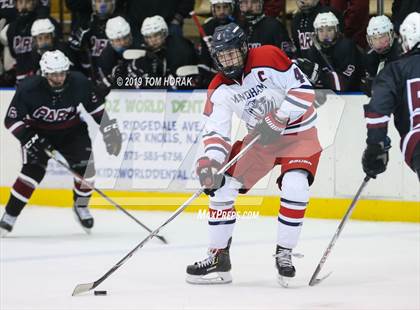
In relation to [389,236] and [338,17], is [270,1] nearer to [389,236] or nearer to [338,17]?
[338,17]

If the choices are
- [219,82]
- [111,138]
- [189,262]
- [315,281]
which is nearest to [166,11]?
[111,138]

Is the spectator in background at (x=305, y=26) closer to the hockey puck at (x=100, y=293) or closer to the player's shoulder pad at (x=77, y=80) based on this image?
the player's shoulder pad at (x=77, y=80)

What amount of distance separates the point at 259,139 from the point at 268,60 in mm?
363

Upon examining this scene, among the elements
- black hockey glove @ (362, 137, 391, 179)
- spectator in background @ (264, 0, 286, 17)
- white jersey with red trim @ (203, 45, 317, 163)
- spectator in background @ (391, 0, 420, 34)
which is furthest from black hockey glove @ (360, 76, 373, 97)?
black hockey glove @ (362, 137, 391, 179)

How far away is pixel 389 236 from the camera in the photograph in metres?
6.61

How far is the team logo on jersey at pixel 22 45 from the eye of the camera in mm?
8984

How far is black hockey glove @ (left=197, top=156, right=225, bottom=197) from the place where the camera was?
4938 mm

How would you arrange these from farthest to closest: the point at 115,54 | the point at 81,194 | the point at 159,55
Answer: the point at 115,54
the point at 159,55
the point at 81,194

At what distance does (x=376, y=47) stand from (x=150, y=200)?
1972 millimetres

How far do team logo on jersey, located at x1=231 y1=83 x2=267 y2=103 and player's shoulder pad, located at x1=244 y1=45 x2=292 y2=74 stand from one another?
0.28 feet

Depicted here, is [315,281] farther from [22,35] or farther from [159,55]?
[22,35]

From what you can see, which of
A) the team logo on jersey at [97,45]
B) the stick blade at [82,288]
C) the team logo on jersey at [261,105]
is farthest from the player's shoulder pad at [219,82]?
the team logo on jersey at [97,45]

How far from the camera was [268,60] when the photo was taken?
5047 millimetres

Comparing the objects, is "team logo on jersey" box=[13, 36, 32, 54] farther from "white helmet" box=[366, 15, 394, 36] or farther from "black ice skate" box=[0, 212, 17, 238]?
"white helmet" box=[366, 15, 394, 36]
